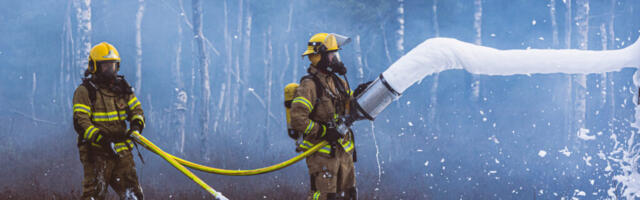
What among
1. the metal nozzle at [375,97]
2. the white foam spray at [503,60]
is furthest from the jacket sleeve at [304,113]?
the white foam spray at [503,60]

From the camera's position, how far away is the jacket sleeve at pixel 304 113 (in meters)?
4.26

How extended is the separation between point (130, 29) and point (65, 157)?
9869mm

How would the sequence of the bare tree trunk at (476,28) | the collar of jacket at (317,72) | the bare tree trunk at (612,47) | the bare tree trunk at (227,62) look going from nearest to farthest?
the collar of jacket at (317,72) < the bare tree trunk at (476,28) < the bare tree trunk at (612,47) < the bare tree trunk at (227,62)

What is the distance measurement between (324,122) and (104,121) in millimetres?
1946

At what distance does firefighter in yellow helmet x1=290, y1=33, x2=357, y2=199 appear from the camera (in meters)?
4.31

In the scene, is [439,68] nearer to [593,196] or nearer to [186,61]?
[593,196]

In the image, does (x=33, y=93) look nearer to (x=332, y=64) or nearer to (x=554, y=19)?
(x=554, y=19)

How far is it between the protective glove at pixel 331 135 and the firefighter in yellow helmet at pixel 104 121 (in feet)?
5.72

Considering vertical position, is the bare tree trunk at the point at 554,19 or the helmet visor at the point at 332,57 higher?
the bare tree trunk at the point at 554,19

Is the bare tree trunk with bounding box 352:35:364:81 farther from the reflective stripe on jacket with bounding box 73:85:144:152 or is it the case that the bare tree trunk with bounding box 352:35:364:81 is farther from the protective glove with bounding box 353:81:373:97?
the reflective stripe on jacket with bounding box 73:85:144:152

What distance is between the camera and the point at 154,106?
1934cm

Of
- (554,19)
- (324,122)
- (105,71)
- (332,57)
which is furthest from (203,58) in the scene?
(554,19)

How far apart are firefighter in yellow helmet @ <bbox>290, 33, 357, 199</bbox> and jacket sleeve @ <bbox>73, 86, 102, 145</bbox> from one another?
1.67 metres

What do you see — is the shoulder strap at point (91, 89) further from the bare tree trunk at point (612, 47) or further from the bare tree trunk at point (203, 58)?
the bare tree trunk at point (612, 47)
